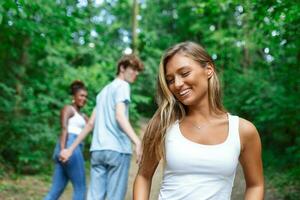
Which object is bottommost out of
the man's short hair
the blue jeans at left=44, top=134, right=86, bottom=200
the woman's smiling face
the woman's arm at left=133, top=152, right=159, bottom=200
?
the blue jeans at left=44, top=134, right=86, bottom=200

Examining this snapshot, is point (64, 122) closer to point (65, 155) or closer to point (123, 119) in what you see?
point (65, 155)

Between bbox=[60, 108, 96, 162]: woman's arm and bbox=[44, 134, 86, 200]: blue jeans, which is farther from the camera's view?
bbox=[44, 134, 86, 200]: blue jeans

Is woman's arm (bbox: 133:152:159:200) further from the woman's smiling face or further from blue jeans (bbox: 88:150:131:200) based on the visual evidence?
blue jeans (bbox: 88:150:131:200)

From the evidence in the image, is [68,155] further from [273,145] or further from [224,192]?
[273,145]

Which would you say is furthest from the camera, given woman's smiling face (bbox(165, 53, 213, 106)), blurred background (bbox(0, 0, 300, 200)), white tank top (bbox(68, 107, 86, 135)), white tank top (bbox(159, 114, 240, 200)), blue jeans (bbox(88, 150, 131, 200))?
blurred background (bbox(0, 0, 300, 200))

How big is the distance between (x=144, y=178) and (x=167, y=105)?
1.14 feet

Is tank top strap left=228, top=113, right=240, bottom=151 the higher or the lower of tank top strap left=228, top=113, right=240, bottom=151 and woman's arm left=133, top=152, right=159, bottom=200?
the higher

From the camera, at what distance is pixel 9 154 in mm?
9375

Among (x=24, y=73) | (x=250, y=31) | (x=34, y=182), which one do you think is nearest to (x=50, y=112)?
(x=24, y=73)

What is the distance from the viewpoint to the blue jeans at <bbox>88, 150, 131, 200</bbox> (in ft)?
14.8

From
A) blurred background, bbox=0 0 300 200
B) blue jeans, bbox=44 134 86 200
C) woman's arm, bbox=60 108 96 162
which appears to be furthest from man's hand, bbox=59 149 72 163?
blurred background, bbox=0 0 300 200

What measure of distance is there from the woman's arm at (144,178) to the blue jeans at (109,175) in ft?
8.19

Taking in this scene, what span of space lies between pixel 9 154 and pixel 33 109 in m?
1.14

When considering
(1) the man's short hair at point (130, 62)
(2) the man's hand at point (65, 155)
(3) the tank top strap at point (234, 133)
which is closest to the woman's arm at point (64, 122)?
(2) the man's hand at point (65, 155)
